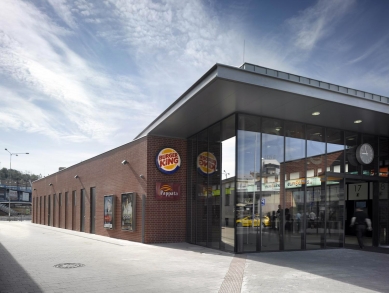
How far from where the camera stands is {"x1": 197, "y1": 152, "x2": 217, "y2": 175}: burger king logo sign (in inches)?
591

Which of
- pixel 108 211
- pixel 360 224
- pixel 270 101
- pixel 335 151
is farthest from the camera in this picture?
pixel 108 211

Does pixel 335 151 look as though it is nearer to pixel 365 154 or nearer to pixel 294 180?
pixel 365 154

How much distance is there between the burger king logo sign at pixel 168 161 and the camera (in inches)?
666

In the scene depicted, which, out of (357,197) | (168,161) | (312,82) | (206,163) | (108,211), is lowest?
(108,211)

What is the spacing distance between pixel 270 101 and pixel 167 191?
697 cm

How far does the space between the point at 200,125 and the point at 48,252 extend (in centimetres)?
732

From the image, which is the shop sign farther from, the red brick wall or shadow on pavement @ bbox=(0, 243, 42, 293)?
shadow on pavement @ bbox=(0, 243, 42, 293)

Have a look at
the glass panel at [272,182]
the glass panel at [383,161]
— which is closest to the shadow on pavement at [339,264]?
the glass panel at [272,182]

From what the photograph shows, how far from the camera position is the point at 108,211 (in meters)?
20.7

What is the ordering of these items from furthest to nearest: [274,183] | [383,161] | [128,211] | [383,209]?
[128,211] → [383,161] → [383,209] → [274,183]

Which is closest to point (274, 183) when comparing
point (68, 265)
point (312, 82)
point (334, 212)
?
point (334, 212)

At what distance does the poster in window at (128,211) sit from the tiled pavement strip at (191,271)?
11.7ft

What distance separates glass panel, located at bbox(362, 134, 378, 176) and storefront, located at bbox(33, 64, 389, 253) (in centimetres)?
5

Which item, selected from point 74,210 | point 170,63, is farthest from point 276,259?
point 74,210
